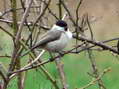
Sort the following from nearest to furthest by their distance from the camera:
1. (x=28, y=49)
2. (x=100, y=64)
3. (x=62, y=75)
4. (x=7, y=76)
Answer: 1. (x=7, y=76)
2. (x=28, y=49)
3. (x=62, y=75)
4. (x=100, y=64)

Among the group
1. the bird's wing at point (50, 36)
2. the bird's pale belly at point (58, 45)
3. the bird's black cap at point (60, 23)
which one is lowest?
the bird's pale belly at point (58, 45)

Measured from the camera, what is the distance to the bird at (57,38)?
3342 millimetres

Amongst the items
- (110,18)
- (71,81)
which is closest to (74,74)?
(71,81)

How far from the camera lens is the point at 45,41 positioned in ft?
A: 11.0

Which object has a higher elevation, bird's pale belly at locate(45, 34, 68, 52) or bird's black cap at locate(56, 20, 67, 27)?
bird's black cap at locate(56, 20, 67, 27)

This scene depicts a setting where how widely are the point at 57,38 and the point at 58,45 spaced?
56 millimetres

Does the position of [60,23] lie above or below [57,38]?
above

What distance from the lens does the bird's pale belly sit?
3369 mm

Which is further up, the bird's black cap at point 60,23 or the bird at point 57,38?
the bird's black cap at point 60,23

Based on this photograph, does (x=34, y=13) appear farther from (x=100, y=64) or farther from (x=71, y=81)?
(x=100, y=64)

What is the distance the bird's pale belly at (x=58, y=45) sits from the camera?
11.1 feet

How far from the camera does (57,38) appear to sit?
3.42 m

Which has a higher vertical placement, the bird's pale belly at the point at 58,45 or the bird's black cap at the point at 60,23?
the bird's black cap at the point at 60,23

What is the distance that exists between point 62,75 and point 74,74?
520 cm
